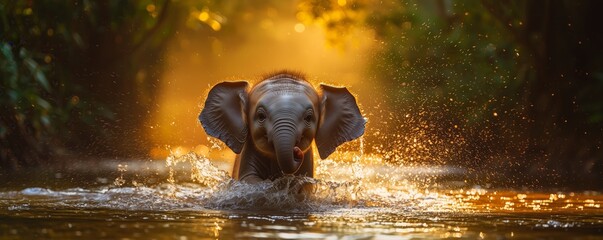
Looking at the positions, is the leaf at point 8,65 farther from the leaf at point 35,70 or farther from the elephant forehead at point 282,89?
the elephant forehead at point 282,89

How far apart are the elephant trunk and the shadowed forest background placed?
228cm

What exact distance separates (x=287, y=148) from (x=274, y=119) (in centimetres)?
31

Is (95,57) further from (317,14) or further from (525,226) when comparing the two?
(525,226)

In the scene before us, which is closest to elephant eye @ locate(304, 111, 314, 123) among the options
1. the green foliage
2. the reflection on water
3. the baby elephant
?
the baby elephant

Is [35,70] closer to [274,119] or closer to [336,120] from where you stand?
[336,120]

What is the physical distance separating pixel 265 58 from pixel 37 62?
3531 cm

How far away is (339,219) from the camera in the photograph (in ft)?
27.5

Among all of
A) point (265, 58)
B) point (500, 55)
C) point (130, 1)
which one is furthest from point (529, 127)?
point (265, 58)

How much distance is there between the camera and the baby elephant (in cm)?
984

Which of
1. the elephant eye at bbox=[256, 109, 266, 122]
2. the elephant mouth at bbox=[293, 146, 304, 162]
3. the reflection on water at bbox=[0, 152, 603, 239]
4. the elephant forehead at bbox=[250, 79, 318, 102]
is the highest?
the elephant forehead at bbox=[250, 79, 318, 102]

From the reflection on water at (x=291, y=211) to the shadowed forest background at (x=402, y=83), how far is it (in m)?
1.53

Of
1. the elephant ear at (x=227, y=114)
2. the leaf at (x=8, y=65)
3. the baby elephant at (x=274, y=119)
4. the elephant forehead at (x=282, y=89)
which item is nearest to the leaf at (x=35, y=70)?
the leaf at (x=8, y=65)

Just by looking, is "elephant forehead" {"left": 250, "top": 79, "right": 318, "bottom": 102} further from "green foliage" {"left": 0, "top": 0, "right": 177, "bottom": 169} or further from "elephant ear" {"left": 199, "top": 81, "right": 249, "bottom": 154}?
"green foliage" {"left": 0, "top": 0, "right": 177, "bottom": 169}

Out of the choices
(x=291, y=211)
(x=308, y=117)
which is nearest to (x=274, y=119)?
(x=308, y=117)
